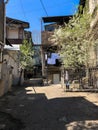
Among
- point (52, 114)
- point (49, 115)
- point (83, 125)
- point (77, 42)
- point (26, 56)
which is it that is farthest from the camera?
point (26, 56)

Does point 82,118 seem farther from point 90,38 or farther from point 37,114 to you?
point 90,38

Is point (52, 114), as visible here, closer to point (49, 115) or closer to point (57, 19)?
point (49, 115)

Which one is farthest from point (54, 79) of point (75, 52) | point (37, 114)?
point (37, 114)

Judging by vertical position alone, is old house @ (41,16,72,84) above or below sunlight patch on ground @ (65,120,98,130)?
above

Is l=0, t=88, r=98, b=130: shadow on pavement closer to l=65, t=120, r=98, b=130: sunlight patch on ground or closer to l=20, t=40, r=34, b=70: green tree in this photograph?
l=65, t=120, r=98, b=130: sunlight patch on ground

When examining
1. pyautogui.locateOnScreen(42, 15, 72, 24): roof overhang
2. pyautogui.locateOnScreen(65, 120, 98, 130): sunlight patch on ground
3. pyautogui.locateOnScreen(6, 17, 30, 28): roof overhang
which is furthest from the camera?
pyautogui.locateOnScreen(6, 17, 30, 28): roof overhang

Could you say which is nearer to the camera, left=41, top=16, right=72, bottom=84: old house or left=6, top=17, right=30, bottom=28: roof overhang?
left=41, top=16, right=72, bottom=84: old house

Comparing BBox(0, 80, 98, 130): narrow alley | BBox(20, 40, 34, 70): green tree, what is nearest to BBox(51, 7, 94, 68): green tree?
BBox(0, 80, 98, 130): narrow alley

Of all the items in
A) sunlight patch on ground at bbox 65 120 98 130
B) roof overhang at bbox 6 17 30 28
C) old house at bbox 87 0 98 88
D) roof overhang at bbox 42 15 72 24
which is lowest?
sunlight patch on ground at bbox 65 120 98 130

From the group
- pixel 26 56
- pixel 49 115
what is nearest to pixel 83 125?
pixel 49 115

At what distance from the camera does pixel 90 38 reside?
2005 cm

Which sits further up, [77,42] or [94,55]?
[77,42]

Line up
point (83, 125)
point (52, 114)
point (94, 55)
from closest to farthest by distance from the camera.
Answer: point (83, 125) → point (52, 114) → point (94, 55)

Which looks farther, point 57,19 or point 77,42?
point 57,19
